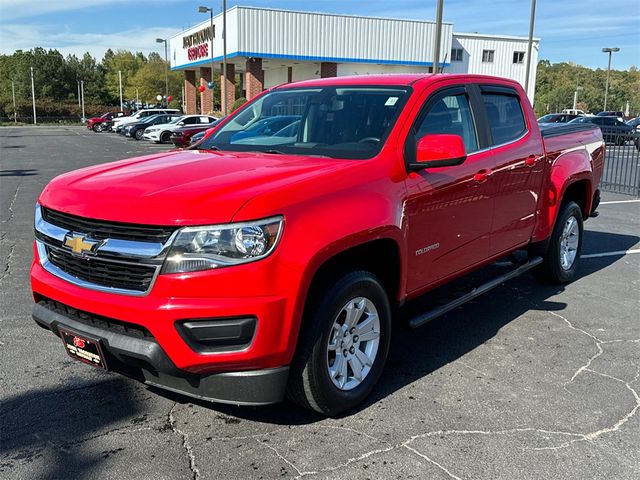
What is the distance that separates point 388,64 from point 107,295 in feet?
134

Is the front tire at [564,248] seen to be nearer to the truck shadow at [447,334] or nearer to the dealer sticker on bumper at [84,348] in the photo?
the truck shadow at [447,334]

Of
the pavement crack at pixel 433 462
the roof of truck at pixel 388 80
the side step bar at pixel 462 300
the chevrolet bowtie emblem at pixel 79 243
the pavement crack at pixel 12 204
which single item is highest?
the roof of truck at pixel 388 80

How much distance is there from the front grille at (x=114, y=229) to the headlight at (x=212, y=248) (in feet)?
0.30

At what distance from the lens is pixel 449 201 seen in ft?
13.3

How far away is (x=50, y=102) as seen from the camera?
3767 inches

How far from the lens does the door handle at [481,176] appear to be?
4.35 metres

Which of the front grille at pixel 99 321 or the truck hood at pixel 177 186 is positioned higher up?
the truck hood at pixel 177 186

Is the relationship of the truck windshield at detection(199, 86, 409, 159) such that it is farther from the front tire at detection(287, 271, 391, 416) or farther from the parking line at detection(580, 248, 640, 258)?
the parking line at detection(580, 248, 640, 258)

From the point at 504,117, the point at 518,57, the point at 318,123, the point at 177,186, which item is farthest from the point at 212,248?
the point at 518,57

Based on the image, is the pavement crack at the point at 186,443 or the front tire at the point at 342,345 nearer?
the pavement crack at the point at 186,443

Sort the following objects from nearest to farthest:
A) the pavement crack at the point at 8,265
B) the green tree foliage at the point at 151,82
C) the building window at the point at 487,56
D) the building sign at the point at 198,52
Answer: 1. the pavement crack at the point at 8,265
2. the building sign at the point at 198,52
3. the building window at the point at 487,56
4. the green tree foliage at the point at 151,82

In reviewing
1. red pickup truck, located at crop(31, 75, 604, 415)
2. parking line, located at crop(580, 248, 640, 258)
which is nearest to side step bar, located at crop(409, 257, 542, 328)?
red pickup truck, located at crop(31, 75, 604, 415)

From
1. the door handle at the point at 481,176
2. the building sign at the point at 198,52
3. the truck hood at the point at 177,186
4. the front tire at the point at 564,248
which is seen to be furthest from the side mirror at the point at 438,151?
the building sign at the point at 198,52

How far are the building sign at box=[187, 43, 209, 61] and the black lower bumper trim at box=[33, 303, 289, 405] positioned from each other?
150 ft
